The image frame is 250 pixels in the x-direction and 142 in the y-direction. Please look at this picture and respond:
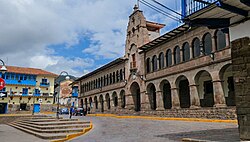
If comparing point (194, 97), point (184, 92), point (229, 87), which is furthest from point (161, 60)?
point (229, 87)

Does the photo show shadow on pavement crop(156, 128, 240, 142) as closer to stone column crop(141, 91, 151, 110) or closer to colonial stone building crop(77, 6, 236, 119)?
colonial stone building crop(77, 6, 236, 119)

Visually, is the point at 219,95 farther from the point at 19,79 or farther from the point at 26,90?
Answer: the point at 19,79

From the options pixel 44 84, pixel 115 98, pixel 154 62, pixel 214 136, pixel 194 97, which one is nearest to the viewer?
pixel 214 136

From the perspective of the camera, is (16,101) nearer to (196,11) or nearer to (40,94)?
(40,94)

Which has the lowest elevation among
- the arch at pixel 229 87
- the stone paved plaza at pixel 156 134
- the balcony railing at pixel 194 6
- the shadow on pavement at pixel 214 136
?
the stone paved plaza at pixel 156 134

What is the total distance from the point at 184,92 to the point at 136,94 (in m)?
8.53

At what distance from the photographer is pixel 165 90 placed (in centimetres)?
2933

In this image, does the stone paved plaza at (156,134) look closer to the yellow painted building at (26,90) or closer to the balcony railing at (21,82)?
the yellow painted building at (26,90)

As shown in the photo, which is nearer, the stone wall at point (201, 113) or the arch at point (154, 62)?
the stone wall at point (201, 113)

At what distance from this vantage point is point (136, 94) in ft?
110

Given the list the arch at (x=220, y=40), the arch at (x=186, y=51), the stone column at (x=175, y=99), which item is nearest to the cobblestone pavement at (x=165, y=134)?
the arch at (x=220, y=40)

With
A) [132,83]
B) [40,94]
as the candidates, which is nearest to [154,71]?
[132,83]

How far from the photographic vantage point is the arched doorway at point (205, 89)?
2322 cm

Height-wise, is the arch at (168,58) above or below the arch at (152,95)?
above
